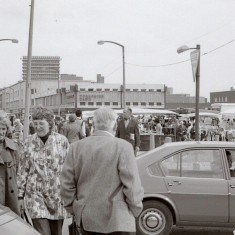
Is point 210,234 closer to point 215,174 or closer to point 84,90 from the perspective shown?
point 215,174

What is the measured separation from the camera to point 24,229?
310cm

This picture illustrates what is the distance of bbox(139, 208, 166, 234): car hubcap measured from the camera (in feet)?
22.7

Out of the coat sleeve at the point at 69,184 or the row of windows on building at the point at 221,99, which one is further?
the row of windows on building at the point at 221,99

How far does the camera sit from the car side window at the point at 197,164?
6.96 metres

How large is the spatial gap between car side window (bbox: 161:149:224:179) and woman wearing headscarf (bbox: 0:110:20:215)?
8.45ft

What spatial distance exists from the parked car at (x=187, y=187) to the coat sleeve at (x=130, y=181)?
3.20 meters

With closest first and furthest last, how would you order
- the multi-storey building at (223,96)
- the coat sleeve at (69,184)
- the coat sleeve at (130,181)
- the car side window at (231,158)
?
1. the coat sleeve at (130,181)
2. the coat sleeve at (69,184)
3. the car side window at (231,158)
4. the multi-storey building at (223,96)

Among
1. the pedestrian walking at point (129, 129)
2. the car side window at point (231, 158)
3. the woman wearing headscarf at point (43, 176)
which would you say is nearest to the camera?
the woman wearing headscarf at point (43, 176)

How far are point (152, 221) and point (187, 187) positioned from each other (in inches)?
25.2

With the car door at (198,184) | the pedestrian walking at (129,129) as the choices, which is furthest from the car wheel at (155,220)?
the pedestrian walking at (129,129)

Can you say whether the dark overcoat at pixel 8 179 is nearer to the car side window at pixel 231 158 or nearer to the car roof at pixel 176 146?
the car roof at pixel 176 146

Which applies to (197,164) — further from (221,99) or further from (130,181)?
(221,99)

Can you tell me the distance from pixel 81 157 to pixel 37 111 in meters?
1.15

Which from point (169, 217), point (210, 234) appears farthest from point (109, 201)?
point (210, 234)
